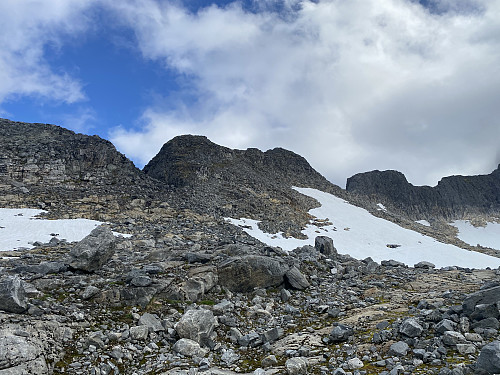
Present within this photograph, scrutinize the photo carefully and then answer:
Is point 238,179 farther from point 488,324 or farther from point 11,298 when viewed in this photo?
point 488,324

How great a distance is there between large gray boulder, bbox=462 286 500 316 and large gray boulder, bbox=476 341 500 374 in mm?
3693

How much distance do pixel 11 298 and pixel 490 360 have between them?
1340 cm

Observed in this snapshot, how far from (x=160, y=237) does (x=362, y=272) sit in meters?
19.2

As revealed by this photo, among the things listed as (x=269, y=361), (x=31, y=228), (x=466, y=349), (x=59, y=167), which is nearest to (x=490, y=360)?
(x=466, y=349)

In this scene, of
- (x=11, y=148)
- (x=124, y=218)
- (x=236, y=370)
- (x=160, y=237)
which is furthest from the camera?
(x=11, y=148)

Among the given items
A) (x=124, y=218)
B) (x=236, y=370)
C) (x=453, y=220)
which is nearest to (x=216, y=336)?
(x=236, y=370)

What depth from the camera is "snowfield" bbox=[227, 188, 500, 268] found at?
139 feet

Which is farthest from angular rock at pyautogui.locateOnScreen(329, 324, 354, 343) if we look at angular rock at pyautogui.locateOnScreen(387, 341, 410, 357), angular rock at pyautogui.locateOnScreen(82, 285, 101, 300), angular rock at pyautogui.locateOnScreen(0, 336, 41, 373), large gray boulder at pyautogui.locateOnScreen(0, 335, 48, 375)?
angular rock at pyautogui.locateOnScreen(82, 285, 101, 300)

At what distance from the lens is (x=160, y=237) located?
3198cm

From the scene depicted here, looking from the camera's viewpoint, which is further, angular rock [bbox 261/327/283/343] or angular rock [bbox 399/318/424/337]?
angular rock [bbox 261/327/283/343]

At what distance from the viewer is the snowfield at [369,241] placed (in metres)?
42.5

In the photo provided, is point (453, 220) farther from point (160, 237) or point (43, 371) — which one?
point (43, 371)

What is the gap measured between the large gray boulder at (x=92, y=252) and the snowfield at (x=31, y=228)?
12.4 m

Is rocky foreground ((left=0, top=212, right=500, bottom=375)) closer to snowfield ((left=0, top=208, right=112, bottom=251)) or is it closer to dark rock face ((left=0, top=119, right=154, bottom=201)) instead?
snowfield ((left=0, top=208, right=112, bottom=251))
